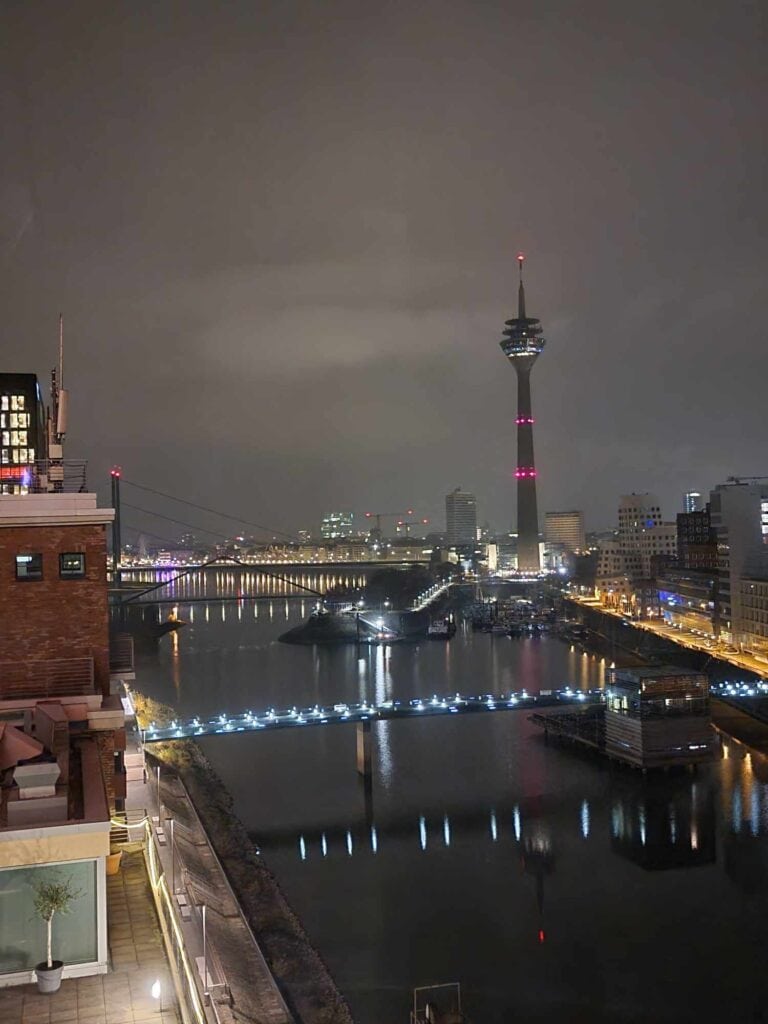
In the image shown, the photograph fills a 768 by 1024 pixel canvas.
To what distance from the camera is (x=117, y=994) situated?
1899 mm

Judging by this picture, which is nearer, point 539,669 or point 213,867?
point 213,867

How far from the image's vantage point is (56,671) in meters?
2.97

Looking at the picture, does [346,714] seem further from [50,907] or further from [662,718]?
[50,907]

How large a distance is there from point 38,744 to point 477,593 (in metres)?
26.5

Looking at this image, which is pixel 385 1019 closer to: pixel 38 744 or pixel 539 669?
pixel 38 744

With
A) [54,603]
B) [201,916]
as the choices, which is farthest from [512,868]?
[54,603]

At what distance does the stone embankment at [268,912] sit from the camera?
4.14m

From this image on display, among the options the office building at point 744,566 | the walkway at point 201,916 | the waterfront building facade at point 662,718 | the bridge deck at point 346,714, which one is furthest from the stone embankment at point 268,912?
the office building at point 744,566

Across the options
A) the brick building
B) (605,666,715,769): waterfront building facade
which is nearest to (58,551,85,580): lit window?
the brick building

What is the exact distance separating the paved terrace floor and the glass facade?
0.19 ft

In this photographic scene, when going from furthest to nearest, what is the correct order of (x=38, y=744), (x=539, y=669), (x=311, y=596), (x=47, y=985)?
(x=311, y=596)
(x=539, y=669)
(x=38, y=744)
(x=47, y=985)

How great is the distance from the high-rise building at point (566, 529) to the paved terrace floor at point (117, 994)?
4945 centimetres

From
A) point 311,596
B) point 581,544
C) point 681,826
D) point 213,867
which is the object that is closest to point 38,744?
point 213,867

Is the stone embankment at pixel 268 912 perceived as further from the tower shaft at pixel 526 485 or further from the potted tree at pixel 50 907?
the tower shaft at pixel 526 485
